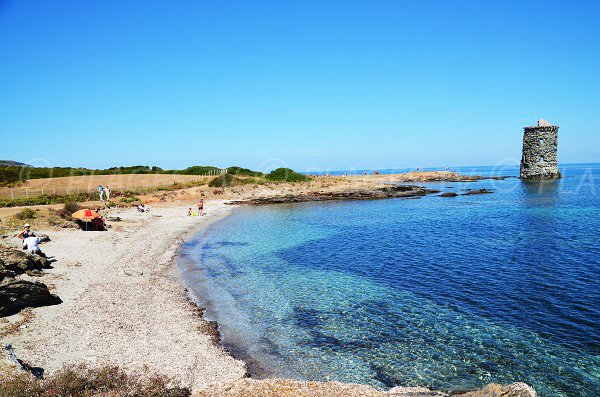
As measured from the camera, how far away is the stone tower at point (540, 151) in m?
79.1

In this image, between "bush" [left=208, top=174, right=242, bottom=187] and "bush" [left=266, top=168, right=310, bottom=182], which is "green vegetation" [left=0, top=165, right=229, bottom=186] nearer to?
"bush" [left=208, top=174, right=242, bottom=187]

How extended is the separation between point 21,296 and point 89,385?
7418 mm

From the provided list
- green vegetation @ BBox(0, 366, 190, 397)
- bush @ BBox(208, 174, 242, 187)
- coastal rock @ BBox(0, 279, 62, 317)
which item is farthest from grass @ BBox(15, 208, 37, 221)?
bush @ BBox(208, 174, 242, 187)

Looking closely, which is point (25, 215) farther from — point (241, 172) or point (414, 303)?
point (241, 172)

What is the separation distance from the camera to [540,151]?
84.0m

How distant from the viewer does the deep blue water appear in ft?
36.0

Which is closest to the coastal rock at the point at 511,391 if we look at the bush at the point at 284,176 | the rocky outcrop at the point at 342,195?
the rocky outcrop at the point at 342,195

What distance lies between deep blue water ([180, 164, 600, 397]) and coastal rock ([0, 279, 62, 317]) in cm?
644

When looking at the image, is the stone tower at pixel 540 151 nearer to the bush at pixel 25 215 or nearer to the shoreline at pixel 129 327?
the shoreline at pixel 129 327

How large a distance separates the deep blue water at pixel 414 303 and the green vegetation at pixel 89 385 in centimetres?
307

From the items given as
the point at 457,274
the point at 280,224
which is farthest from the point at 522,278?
the point at 280,224

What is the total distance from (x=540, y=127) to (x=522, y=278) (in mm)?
75342

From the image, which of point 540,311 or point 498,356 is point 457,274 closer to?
point 540,311

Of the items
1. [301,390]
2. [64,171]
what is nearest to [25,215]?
[301,390]
